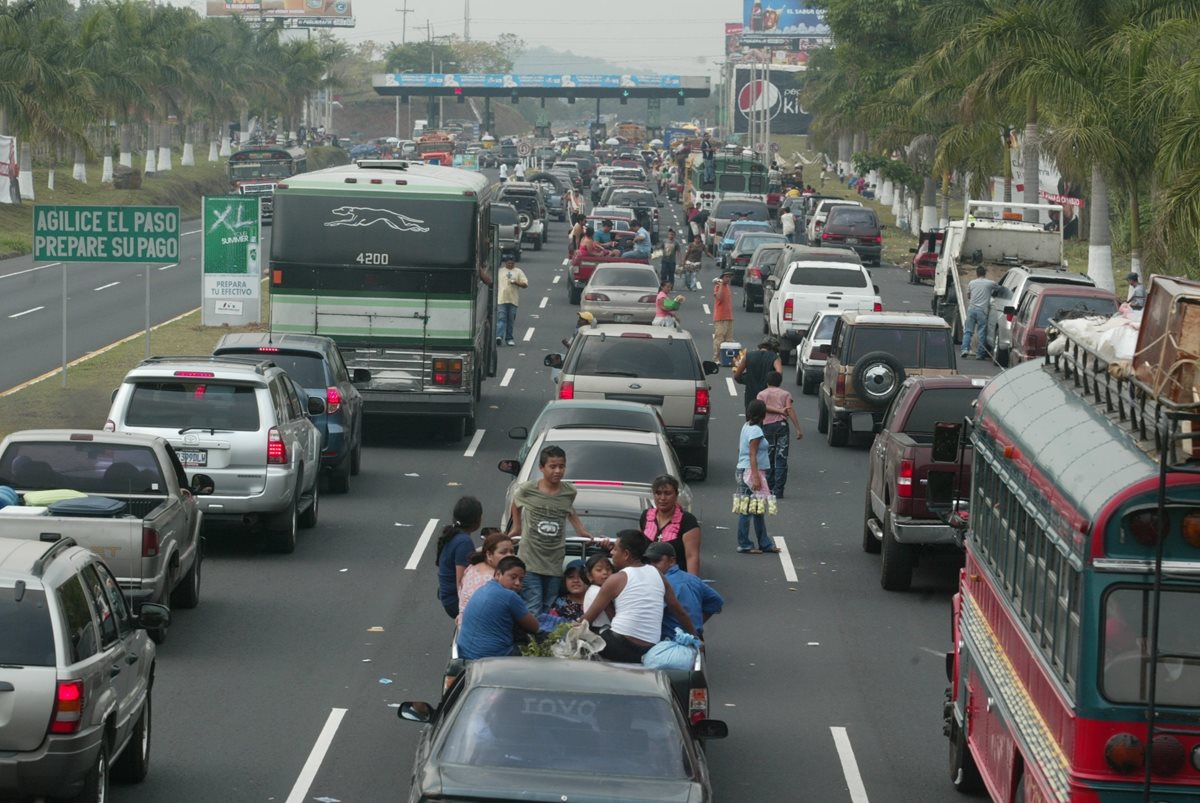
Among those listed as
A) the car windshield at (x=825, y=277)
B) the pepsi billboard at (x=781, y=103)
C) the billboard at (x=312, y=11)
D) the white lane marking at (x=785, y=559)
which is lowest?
the white lane marking at (x=785, y=559)

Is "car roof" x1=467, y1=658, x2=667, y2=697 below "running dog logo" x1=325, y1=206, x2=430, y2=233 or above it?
below

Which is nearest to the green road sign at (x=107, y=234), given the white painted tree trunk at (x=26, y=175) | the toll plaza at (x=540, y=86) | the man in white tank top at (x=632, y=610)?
the man in white tank top at (x=632, y=610)

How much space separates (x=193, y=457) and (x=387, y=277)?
7.35 m

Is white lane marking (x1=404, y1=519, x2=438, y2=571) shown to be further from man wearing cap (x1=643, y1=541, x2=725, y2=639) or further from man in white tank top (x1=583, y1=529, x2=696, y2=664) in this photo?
man in white tank top (x1=583, y1=529, x2=696, y2=664)

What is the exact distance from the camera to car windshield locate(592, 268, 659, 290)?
38.2 m

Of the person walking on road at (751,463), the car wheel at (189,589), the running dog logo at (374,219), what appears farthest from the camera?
the running dog logo at (374,219)

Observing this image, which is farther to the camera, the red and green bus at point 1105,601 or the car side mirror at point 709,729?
the car side mirror at point 709,729

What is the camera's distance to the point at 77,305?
44562 mm

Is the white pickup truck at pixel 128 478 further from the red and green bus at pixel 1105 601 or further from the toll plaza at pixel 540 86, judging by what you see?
the toll plaza at pixel 540 86

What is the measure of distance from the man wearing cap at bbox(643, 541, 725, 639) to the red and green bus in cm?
325

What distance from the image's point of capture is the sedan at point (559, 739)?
8.03 m

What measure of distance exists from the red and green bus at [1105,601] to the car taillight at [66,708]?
171 inches

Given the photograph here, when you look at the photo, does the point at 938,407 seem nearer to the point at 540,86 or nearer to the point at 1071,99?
the point at 1071,99

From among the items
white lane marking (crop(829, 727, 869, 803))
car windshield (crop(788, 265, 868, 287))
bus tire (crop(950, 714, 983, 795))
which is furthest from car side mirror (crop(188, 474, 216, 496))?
car windshield (crop(788, 265, 868, 287))
